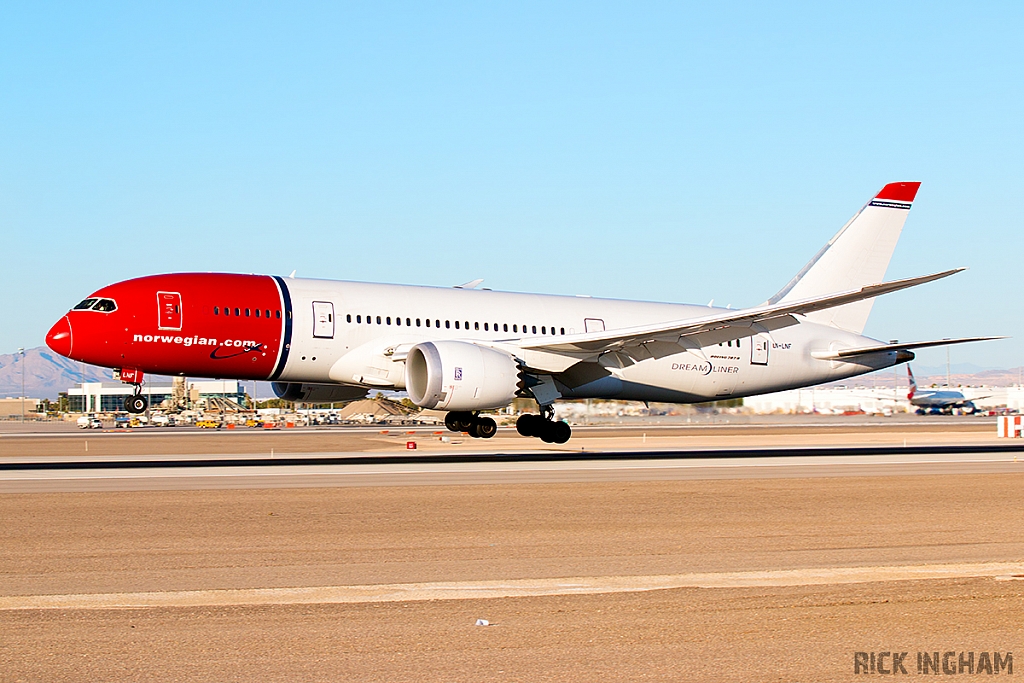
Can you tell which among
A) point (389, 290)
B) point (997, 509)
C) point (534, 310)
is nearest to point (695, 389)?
point (534, 310)

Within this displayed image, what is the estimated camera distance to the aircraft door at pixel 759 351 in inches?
1622

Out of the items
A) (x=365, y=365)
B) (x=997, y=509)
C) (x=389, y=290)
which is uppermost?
(x=389, y=290)

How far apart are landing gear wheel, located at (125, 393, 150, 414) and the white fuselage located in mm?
4229

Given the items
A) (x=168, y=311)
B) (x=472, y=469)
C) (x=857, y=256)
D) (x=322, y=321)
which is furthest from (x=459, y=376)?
(x=857, y=256)

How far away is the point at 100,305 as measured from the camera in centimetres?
3212

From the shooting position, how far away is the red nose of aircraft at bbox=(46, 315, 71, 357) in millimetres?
31953

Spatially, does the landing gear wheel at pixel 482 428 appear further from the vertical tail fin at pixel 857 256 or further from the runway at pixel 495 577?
the vertical tail fin at pixel 857 256

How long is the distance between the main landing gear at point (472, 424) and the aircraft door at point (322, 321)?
214 inches

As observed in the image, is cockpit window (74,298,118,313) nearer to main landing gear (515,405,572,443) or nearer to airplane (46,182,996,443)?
airplane (46,182,996,443)

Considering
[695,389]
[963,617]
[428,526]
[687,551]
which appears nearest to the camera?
[963,617]

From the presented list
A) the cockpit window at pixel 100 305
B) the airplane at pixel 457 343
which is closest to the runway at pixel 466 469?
the airplane at pixel 457 343

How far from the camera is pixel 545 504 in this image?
19844 mm

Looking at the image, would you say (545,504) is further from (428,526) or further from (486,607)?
(486,607)

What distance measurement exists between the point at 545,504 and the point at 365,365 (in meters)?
15.4
